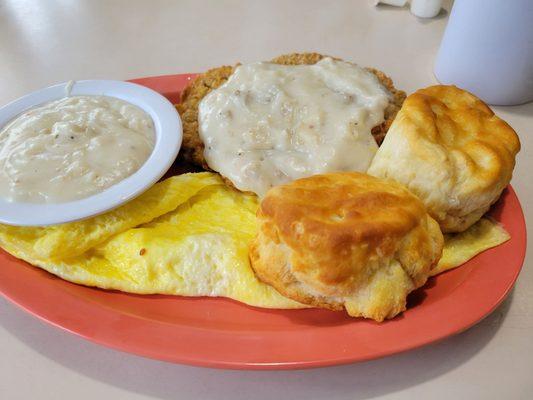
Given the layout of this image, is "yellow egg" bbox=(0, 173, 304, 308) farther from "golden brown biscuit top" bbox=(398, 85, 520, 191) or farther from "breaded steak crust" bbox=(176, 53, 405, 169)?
"golden brown biscuit top" bbox=(398, 85, 520, 191)

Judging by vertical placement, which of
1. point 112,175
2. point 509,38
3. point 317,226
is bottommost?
point 112,175

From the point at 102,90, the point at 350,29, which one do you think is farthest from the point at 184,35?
the point at 102,90

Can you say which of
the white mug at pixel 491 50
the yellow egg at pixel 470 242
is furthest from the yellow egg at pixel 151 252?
the white mug at pixel 491 50

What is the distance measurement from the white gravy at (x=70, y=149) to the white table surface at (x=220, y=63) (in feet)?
1.16

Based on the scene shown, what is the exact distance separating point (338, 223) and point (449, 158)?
42cm

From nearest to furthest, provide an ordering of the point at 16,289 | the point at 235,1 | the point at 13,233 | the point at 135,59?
the point at 16,289
the point at 13,233
the point at 135,59
the point at 235,1

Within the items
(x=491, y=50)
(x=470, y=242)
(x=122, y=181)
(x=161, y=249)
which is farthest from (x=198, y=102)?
(x=491, y=50)

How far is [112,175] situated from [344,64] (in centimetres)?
92

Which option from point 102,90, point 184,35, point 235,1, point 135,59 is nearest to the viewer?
point 102,90

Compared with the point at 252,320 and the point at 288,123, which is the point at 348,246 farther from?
the point at 288,123

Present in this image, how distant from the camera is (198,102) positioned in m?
1.75

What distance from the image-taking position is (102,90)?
170 centimetres

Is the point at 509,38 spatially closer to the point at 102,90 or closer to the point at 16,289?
the point at 102,90

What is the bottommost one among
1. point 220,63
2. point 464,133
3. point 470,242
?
point 220,63
